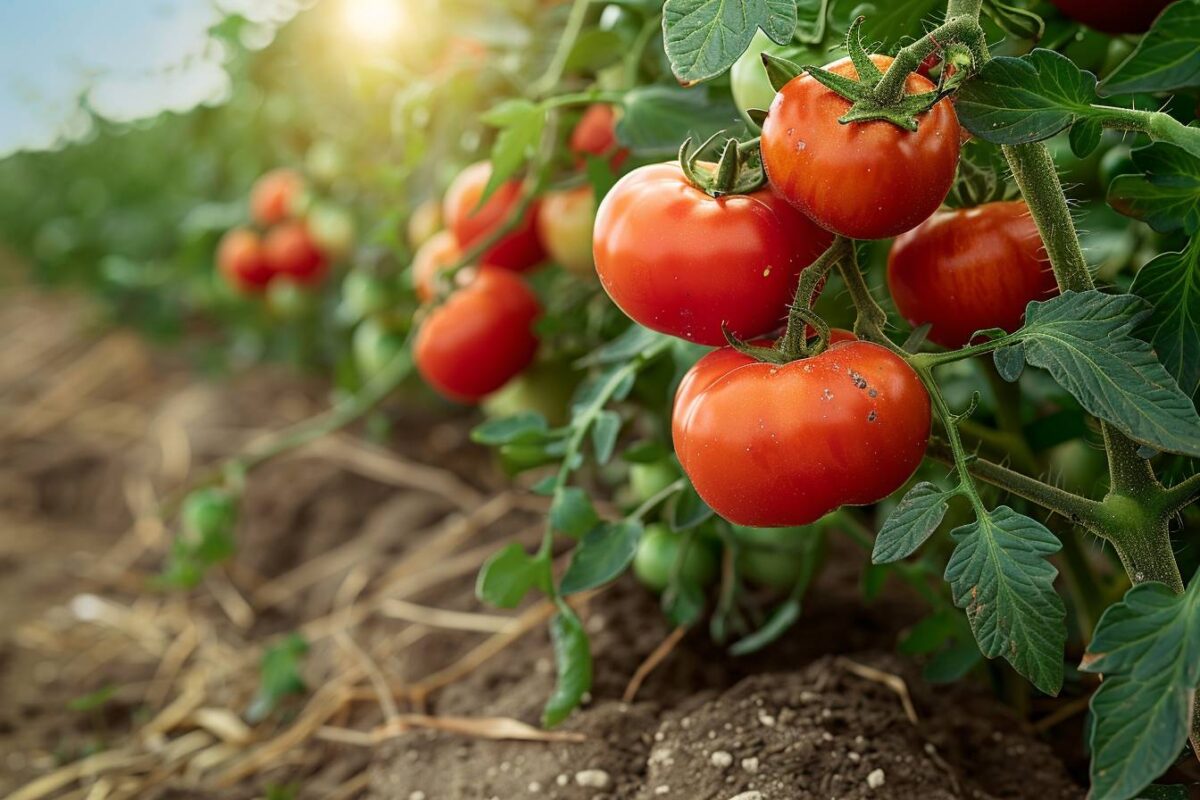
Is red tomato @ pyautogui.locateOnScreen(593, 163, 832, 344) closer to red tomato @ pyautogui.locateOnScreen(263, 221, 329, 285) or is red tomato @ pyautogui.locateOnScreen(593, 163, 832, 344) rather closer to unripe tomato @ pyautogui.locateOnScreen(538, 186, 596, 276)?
unripe tomato @ pyautogui.locateOnScreen(538, 186, 596, 276)

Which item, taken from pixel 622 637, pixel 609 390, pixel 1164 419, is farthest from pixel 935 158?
pixel 622 637

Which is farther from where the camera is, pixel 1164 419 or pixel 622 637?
pixel 622 637

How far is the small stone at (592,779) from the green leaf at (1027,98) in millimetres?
586

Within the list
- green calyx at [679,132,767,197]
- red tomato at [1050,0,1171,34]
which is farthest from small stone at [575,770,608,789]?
red tomato at [1050,0,1171,34]

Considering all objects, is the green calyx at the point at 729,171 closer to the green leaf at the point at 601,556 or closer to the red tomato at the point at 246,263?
the green leaf at the point at 601,556

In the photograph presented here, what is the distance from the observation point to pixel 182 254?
7.33 feet

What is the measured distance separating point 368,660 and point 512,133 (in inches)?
26.8

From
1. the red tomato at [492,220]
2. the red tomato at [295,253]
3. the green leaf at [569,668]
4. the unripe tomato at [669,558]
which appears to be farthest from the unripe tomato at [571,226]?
the red tomato at [295,253]

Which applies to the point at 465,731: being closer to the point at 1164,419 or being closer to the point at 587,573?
the point at 587,573

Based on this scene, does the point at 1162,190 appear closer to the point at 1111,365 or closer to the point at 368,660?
the point at 1111,365

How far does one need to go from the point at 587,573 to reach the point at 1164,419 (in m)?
0.47

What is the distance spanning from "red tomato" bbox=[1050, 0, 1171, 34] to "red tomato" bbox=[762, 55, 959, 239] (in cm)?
30

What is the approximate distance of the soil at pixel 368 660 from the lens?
0.90 meters

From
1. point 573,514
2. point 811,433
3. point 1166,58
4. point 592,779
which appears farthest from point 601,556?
point 1166,58
